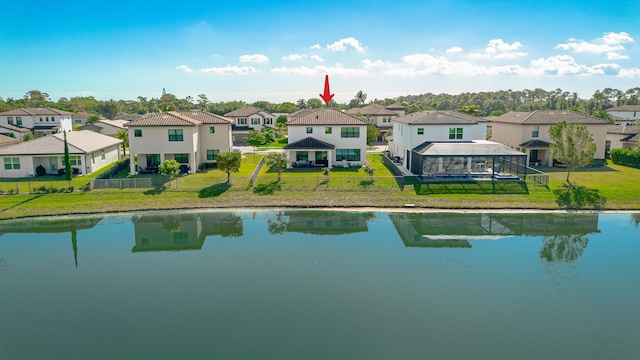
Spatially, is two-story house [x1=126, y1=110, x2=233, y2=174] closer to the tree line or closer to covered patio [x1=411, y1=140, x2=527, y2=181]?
covered patio [x1=411, y1=140, x2=527, y2=181]

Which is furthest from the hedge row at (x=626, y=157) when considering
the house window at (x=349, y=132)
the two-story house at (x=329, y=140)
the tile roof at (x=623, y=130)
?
the house window at (x=349, y=132)

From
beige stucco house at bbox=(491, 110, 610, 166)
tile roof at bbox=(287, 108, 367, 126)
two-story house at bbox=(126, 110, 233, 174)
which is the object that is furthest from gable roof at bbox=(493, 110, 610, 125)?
two-story house at bbox=(126, 110, 233, 174)

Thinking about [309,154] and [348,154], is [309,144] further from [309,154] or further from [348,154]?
[348,154]

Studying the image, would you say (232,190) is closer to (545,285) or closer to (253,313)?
(253,313)

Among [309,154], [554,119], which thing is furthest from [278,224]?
[554,119]

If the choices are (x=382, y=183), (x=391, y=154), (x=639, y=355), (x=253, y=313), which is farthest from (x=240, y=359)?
(x=391, y=154)

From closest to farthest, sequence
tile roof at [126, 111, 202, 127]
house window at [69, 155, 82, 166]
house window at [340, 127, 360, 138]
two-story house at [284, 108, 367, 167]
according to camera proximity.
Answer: tile roof at [126, 111, 202, 127] → house window at [69, 155, 82, 166] → two-story house at [284, 108, 367, 167] → house window at [340, 127, 360, 138]

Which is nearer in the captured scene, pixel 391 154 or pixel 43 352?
pixel 43 352
